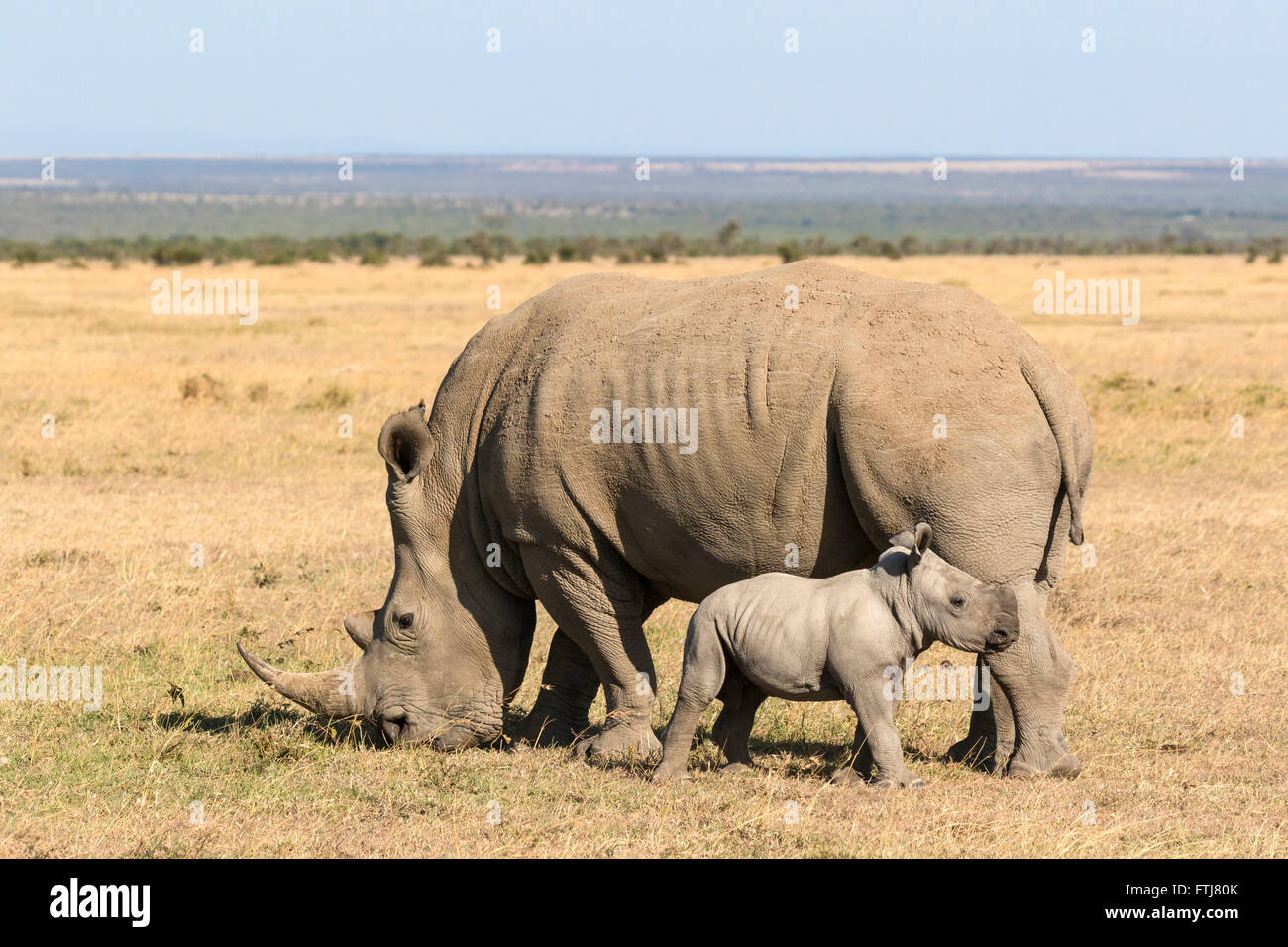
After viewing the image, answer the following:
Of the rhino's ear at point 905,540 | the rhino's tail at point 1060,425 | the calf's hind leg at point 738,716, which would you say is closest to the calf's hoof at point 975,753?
the calf's hind leg at point 738,716

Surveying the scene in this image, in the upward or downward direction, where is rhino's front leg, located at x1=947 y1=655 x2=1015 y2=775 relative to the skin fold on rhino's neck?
downward

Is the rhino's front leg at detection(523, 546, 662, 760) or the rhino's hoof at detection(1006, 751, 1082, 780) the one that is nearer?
the rhino's hoof at detection(1006, 751, 1082, 780)

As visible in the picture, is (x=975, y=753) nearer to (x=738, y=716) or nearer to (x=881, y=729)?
(x=881, y=729)

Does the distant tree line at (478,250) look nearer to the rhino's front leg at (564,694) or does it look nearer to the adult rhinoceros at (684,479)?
the rhino's front leg at (564,694)

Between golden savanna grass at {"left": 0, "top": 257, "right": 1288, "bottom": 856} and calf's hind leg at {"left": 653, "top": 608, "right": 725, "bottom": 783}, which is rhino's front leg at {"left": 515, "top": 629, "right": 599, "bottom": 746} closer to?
golden savanna grass at {"left": 0, "top": 257, "right": 1288, "bottom": 856}

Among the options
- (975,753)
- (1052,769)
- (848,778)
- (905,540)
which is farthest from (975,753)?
(905,540)

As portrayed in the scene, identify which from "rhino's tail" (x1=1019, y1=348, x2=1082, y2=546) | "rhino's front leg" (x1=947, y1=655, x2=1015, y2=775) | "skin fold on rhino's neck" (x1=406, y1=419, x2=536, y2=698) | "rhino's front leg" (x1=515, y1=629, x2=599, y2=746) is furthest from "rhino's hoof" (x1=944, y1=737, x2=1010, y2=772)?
"skin fold on rhino's neck" (x1=406, y1=419, x2=536, y2=698)

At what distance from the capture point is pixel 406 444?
7.91 m

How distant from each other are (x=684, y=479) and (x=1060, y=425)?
1688 millimetres

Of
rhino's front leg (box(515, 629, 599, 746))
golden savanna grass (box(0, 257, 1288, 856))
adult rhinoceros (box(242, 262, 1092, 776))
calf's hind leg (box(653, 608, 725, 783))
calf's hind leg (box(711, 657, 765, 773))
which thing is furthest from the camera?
rhino's front leg (box(515, 629, 599, 746))

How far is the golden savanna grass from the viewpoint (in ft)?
20.8

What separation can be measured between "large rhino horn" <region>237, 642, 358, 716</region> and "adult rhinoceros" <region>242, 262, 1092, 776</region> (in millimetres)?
11
